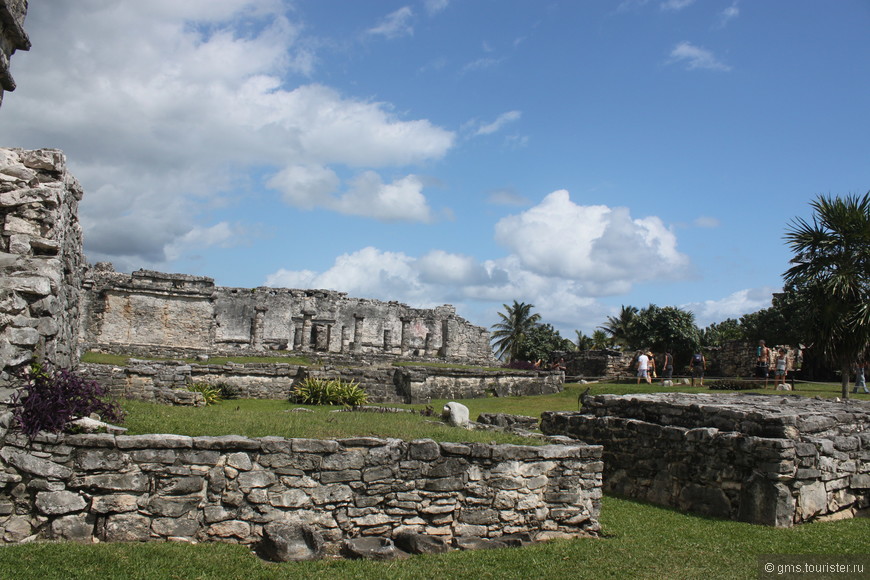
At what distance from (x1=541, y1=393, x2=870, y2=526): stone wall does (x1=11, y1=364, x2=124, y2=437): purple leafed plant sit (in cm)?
681

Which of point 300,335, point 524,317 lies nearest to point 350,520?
point 300,335

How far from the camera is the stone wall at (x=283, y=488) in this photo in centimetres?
553

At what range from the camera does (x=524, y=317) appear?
5172cm

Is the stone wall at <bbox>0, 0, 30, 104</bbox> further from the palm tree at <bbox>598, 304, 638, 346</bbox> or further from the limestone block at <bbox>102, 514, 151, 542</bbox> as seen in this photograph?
the palm tree at <bbox>598, 304, 638, 346</bbox>

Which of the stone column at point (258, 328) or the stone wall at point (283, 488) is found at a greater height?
the stone column at point (258, 328)

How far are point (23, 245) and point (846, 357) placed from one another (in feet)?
52.3

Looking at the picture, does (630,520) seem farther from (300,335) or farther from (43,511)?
(300,335)

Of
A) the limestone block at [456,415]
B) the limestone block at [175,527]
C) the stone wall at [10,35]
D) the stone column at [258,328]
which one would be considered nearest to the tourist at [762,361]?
the limestone block at [456,415]

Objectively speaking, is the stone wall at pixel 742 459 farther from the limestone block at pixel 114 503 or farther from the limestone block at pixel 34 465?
the limestone block at pixel 34 465

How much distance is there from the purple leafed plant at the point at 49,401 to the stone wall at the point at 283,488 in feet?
0.47

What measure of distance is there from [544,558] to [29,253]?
576cm

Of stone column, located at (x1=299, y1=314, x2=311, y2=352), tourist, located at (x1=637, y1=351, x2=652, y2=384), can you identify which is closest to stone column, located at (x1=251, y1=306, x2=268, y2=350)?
stone column, located at (x1=299, y1=314, x2=311, y2=352)

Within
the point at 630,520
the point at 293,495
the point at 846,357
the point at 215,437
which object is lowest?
the point at 630,520

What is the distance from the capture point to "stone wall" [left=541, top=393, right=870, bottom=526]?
7.49 metres
